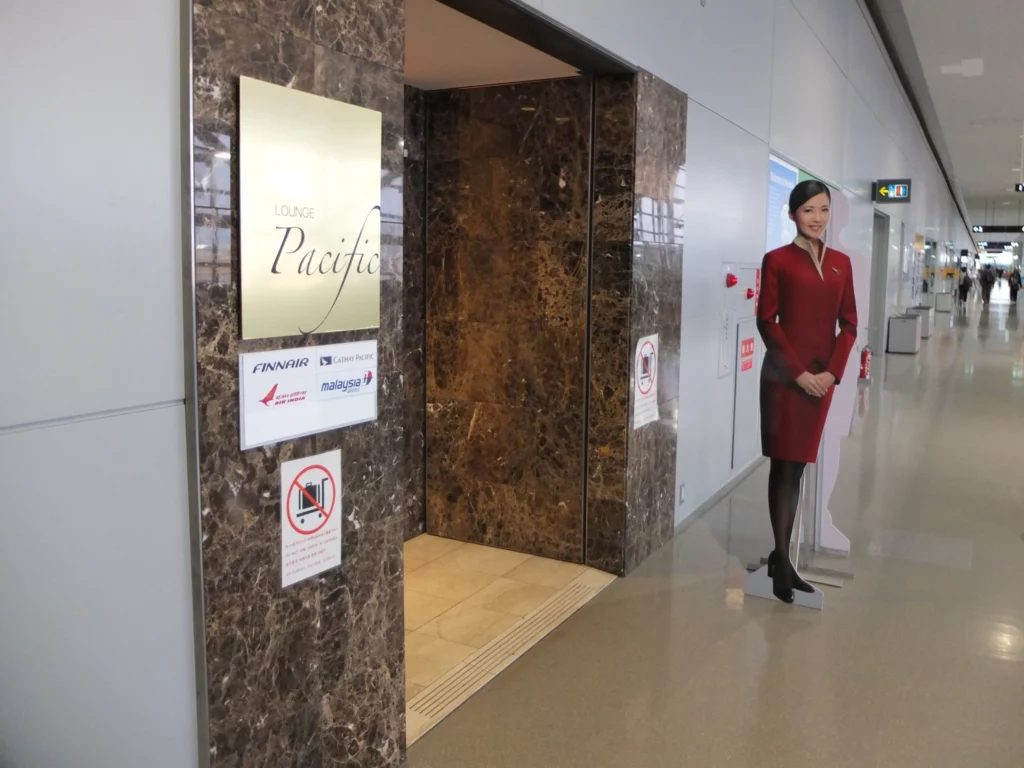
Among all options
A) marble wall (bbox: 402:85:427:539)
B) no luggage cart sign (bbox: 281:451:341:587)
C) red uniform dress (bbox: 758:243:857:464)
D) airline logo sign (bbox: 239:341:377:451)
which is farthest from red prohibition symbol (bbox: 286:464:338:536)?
red uniform dress (bbox: 758:243:857:464)

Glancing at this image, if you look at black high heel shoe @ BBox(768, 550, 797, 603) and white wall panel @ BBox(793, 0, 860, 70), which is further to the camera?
white wall panel @ BBox(793, 0, 860, 70)

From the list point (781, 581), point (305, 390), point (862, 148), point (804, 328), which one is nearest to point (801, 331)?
point (804, 328)

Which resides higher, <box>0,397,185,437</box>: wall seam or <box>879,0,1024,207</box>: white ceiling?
<box>879,0,1024,207</box>: white ceiling

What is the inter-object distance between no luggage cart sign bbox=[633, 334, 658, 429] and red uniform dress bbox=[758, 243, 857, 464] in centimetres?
62

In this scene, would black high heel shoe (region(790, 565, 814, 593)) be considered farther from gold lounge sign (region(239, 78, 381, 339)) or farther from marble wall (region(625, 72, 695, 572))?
gold lounge sign (region(239, 78, 381, 339))

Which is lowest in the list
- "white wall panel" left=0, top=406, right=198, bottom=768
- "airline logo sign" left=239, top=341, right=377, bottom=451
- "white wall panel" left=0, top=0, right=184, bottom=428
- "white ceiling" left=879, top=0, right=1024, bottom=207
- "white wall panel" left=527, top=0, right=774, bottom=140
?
"white wall panel" left=0, top=406, right=198, bottom=768

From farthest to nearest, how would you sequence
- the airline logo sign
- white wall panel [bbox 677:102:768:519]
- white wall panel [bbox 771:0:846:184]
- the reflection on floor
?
white wall panel [bbox 771:0:846:184]
white wall panel [bbox 677:102:768:519]
the reflection on floor
the airline logo sign

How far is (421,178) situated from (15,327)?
326 cm

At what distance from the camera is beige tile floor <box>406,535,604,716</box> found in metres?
3.48

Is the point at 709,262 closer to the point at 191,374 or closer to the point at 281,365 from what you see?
the point at 281,365

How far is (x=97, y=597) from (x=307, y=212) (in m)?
1.02

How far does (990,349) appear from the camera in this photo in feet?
54.0

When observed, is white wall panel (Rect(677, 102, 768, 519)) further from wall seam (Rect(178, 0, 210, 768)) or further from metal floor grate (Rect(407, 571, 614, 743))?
wall seam (Rect(178, 0, 210, 768))

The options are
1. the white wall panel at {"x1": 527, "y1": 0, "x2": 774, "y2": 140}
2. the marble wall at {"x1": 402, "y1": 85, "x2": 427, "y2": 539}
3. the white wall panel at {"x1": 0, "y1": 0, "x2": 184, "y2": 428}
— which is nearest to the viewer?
the white wall panel at {"x1": 0, "y1": 0, "x2": 184, "y2": 428}
